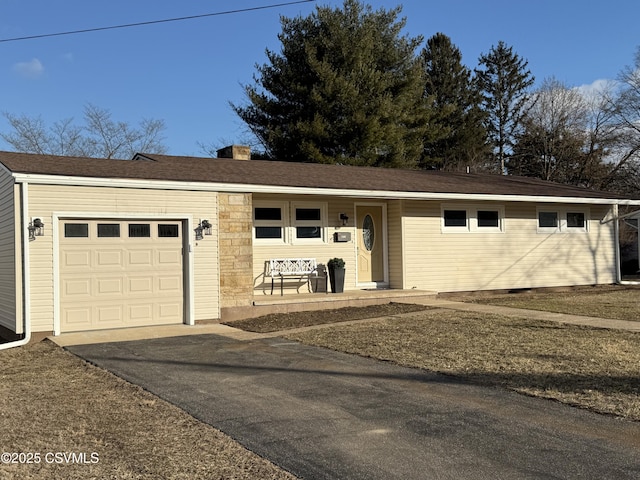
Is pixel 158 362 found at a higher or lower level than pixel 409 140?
lower

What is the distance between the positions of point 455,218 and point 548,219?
128 inches

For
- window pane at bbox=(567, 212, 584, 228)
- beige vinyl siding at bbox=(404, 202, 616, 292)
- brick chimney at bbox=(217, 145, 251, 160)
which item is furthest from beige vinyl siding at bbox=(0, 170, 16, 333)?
window pane at bbox=(567, 212, 584, 228)

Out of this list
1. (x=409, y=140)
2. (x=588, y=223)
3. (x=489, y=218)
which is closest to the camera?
(x=489, y=218)

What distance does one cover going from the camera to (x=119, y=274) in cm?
1104

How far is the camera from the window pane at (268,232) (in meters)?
14.0

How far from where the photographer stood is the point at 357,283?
15.3m

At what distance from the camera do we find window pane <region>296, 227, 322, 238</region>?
1446cm

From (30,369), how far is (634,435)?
6918 mm

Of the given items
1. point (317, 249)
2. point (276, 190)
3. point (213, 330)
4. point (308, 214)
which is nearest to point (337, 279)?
point (317, 249)

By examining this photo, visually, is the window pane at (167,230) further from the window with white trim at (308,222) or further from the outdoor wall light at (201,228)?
the window with white trim at (308,222)

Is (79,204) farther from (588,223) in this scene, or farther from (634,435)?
(588,223)

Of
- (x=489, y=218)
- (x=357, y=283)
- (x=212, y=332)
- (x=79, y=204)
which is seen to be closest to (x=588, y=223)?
(x=489, y=218)

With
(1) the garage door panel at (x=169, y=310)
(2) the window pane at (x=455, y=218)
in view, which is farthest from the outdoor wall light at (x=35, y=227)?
(2) the window pane at (x=455, y=218)

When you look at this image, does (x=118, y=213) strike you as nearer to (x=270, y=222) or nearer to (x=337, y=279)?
(x=270, y=222)
